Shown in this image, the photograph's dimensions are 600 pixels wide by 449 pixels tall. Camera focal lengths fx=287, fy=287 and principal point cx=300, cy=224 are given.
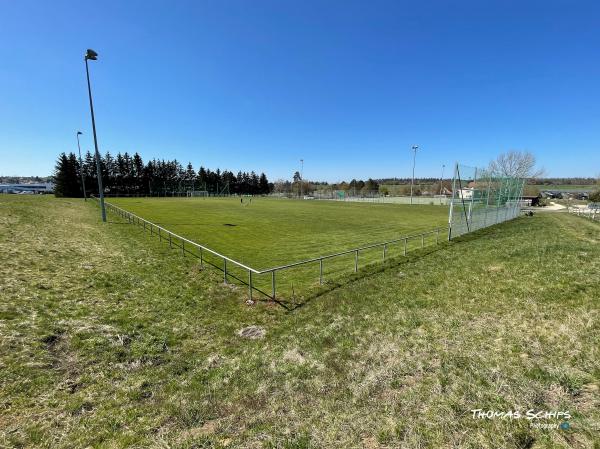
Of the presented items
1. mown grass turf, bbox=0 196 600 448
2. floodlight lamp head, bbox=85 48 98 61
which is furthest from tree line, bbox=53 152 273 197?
mown grass turf, bbox=0 196 600 448

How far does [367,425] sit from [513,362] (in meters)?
2.69

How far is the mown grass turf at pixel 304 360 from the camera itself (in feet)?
11.4

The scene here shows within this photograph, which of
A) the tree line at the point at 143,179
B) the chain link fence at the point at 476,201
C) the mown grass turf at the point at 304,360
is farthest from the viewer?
the tree line at the point at 143,179

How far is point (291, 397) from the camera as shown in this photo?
427 cm

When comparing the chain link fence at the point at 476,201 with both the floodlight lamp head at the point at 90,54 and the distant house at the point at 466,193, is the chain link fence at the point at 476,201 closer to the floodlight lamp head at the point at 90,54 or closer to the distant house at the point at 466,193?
the distant house at the point at 466,193

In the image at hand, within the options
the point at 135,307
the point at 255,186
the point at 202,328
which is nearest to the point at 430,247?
the point at 202,328

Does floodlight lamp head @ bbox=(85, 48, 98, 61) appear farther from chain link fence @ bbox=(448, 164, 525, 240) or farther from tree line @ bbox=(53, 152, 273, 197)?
tree line @ bbox=(53, 152, 273, 197)

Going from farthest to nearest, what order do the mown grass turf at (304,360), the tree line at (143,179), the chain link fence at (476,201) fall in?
the tree line at (143,179)
the chain link fence at (476,201)
the mown grass turf at (304,360)

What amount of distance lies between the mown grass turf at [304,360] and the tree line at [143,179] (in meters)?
61.6

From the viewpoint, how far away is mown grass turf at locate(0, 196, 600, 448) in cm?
348

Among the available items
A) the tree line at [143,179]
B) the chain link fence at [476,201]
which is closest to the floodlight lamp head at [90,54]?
the chain link fence at [476,201]

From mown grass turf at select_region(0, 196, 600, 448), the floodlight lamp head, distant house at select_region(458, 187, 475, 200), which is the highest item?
the floodlight lamp head

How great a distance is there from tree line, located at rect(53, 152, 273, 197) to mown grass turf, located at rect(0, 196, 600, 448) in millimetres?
61562

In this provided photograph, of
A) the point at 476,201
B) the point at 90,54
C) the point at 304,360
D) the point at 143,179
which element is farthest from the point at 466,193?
the point at 143,179
